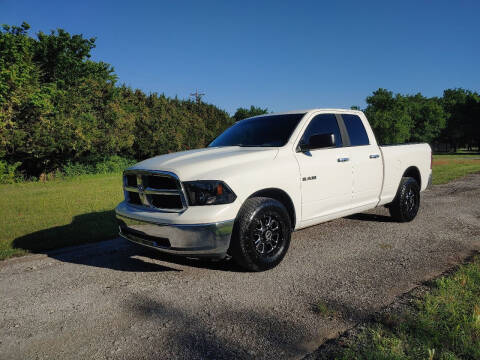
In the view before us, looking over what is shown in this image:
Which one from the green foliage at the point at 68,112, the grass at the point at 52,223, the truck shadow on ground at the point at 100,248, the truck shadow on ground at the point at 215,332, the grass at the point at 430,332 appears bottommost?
the truck shadow on ground at the point at 215,332

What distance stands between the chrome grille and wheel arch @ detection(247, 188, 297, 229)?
0.88m

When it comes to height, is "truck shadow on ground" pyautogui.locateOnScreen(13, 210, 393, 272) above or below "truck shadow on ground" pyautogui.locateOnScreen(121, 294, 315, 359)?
above

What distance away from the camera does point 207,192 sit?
347 centimetres

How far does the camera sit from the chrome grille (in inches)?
140

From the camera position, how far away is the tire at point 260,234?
360 centimetres

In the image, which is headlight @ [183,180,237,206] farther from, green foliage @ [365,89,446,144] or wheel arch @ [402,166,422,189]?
green foliage @ [365,89,446,144]

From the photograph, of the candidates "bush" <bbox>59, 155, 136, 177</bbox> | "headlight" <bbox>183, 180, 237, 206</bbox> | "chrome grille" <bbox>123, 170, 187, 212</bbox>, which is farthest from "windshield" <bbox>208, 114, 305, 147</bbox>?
"bush" <bbox>59, 155, 136, 177</bbox>

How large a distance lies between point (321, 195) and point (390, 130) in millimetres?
56087

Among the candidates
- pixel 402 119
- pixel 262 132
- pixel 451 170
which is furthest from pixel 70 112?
pixel 402 119

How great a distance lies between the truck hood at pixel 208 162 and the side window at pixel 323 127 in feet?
2.43

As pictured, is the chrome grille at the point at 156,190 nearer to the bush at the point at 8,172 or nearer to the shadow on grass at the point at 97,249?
A: the shadow on grass at the point at 97,249

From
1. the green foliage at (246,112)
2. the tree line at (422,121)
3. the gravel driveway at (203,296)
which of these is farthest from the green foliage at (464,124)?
the gravel driveway at (203,296)

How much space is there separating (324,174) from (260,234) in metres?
1.33

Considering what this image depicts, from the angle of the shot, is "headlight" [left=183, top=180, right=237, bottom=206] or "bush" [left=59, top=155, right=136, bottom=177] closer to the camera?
"headlight" [left=183, top=180, right=237, bottom=206]
